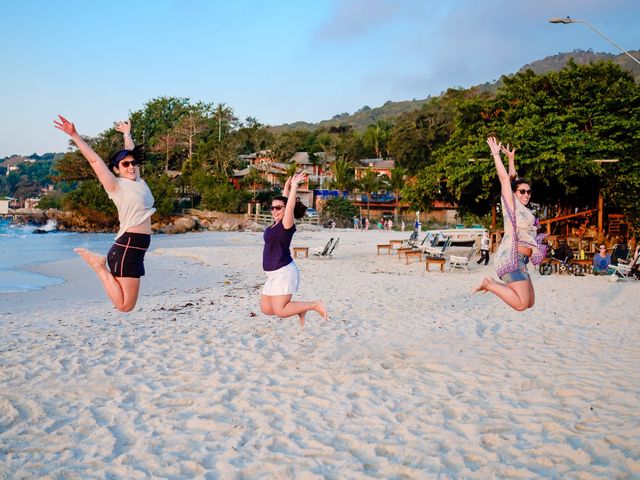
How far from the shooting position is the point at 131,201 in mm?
5848

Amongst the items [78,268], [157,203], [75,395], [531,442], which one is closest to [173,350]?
[75,395]

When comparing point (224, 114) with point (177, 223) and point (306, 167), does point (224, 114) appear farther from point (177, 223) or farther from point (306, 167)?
point (177, 223)

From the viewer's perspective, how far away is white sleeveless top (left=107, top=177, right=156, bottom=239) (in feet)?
19.0

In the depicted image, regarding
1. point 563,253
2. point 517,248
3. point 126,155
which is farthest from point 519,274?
point 563,253

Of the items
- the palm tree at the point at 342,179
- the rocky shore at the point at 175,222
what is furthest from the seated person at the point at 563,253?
the palm tree at the point at 342,179

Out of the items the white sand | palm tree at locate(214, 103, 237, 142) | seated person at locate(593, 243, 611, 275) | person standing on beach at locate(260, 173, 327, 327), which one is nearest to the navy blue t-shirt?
person standing on beach at locate(260, 173, 327, 327)

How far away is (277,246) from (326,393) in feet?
A: 5.94

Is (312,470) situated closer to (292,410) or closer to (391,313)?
(292,410)

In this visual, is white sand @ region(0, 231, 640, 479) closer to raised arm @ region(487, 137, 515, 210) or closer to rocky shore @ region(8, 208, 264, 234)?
raised arm @ region(487, 137, 515, 210)

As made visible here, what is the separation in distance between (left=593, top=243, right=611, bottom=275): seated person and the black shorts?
55.9 feet

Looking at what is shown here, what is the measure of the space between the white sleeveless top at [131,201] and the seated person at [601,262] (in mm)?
16988

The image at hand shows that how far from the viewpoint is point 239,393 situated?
6.72 metres

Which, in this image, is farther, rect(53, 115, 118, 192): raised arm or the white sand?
rect(53, 115, 118, 192): raised arm

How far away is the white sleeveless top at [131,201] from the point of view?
228 inches
